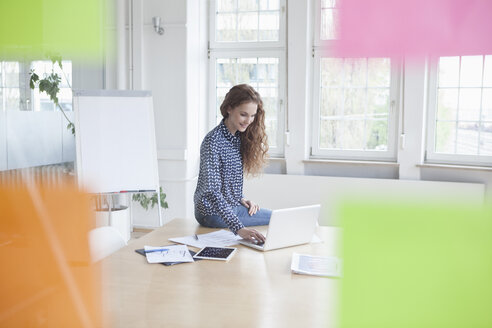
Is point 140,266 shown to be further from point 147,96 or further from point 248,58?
point 248,58

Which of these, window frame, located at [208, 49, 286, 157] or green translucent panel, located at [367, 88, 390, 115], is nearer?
green translucent panel, located at [367, 88, 390, 115]

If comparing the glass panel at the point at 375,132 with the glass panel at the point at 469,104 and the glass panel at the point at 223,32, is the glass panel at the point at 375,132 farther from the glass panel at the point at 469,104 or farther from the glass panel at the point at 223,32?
the glass panel at the point at 223,32

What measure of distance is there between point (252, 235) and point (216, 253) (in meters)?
0.23

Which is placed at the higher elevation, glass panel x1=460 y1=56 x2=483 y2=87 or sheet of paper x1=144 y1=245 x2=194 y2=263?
glass panel x1=460 y1=56 x2=483 y2=87

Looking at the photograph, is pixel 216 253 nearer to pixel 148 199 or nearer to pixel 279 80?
pixel 148 199

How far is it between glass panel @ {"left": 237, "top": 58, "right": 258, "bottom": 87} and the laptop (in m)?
2.70

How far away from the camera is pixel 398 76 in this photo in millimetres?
288

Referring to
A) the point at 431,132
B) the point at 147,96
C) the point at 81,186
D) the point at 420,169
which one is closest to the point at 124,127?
the point at 147,96

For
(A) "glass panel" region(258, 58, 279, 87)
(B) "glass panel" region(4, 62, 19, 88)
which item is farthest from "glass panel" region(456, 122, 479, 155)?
(A) "glass panel" region(258, 58, 279, 87)

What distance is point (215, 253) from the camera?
167cm

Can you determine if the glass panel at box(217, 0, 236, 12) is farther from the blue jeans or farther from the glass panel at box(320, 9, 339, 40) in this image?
the glass panel at box(320, 9, 339, 40)

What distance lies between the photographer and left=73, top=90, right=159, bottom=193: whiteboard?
115 inches

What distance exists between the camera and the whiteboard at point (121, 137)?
2910 millimetres

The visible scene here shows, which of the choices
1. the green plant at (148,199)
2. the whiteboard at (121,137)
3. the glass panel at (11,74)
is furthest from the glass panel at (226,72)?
the glass panel at (11,74)
